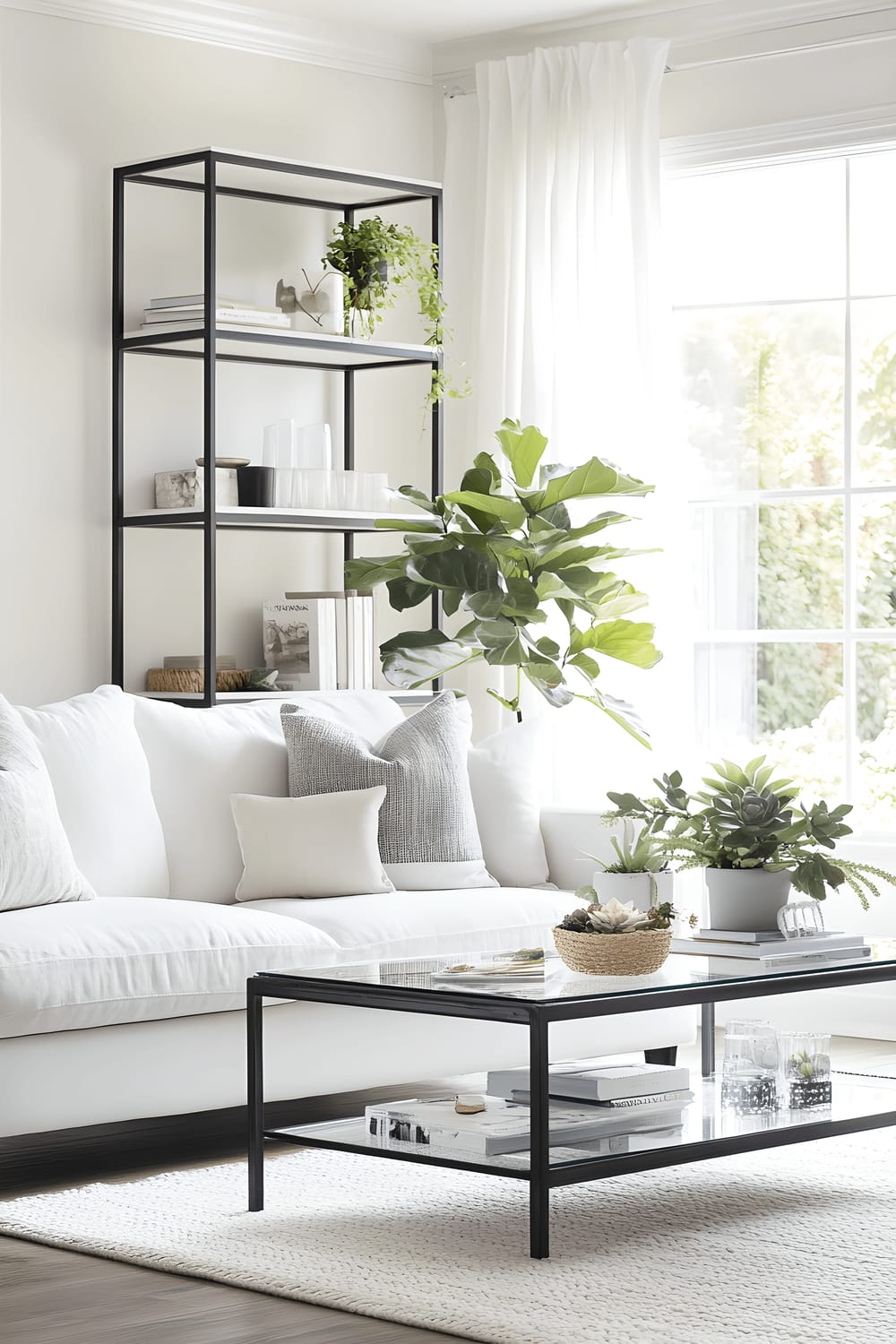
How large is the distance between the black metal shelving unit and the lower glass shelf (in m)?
2.25

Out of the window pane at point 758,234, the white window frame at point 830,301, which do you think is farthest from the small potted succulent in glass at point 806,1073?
the window pane at point 758,234

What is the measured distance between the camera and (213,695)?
213 inches

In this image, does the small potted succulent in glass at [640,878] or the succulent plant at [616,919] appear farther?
the small potted succulent in glass at [640,878]

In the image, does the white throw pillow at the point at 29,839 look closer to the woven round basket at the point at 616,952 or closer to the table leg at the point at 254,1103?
the table leg at the point at 254,1103

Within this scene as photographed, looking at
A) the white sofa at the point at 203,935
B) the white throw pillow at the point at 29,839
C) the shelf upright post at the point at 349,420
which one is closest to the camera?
the white sofa at the point at 203,935

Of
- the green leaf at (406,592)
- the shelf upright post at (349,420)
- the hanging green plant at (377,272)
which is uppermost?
the hanging green plant at (377,272)

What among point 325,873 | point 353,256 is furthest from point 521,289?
point 325,873

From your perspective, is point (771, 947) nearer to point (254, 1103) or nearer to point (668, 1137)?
point (668, 1137)

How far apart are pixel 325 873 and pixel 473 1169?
4.49 ft

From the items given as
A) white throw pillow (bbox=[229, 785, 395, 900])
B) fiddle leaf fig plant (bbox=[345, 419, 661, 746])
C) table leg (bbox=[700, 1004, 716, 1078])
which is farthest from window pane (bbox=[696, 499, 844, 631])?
table leg (bbox=[700, 1004, 716, 1078])

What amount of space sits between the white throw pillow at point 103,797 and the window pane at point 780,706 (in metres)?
2.14

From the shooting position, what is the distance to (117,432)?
5.54 m

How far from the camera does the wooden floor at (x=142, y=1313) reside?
2.73 m

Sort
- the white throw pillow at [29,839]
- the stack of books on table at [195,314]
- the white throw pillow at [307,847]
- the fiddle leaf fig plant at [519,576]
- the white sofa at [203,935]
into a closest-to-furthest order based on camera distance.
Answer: the white sofa at [203,935] → the white throw pillow at [29,839] → the white throw pillow at [307,847] → the fiddle leaf fig plant at [519,576] → the stack of books on table at [195,314]
